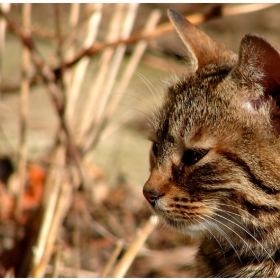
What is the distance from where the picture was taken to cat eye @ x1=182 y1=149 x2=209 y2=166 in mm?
2104

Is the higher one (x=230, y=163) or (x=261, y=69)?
(x=261, y=69)

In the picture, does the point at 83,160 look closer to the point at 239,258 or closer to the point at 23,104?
the point at 23,104

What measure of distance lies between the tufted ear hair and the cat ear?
13.9 inches

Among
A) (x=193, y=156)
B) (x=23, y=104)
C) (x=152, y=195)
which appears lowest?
(x=23, y=104)

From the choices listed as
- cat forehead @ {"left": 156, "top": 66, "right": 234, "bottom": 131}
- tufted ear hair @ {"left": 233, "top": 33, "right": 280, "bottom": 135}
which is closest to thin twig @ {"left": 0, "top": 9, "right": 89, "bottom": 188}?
cat forehead @ {"left": 156, "top": 66, "right": 234, "bottom": 131}

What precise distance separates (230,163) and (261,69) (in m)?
0.36

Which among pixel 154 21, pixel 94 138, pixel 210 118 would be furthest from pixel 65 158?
pixel 210 118

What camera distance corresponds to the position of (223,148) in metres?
2.07

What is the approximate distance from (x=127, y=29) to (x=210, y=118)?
1.42 m

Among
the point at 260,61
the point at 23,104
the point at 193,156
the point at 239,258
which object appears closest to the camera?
the point at 260,61

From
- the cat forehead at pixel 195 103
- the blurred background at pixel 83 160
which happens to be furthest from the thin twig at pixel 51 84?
the cat forehead at pixel 195 103

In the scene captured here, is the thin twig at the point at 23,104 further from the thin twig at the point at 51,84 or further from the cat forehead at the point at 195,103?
the cat forehead at the point at 195,103

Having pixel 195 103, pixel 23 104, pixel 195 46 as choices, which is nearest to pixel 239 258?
pixel 195 103

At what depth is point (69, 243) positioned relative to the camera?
360cm
